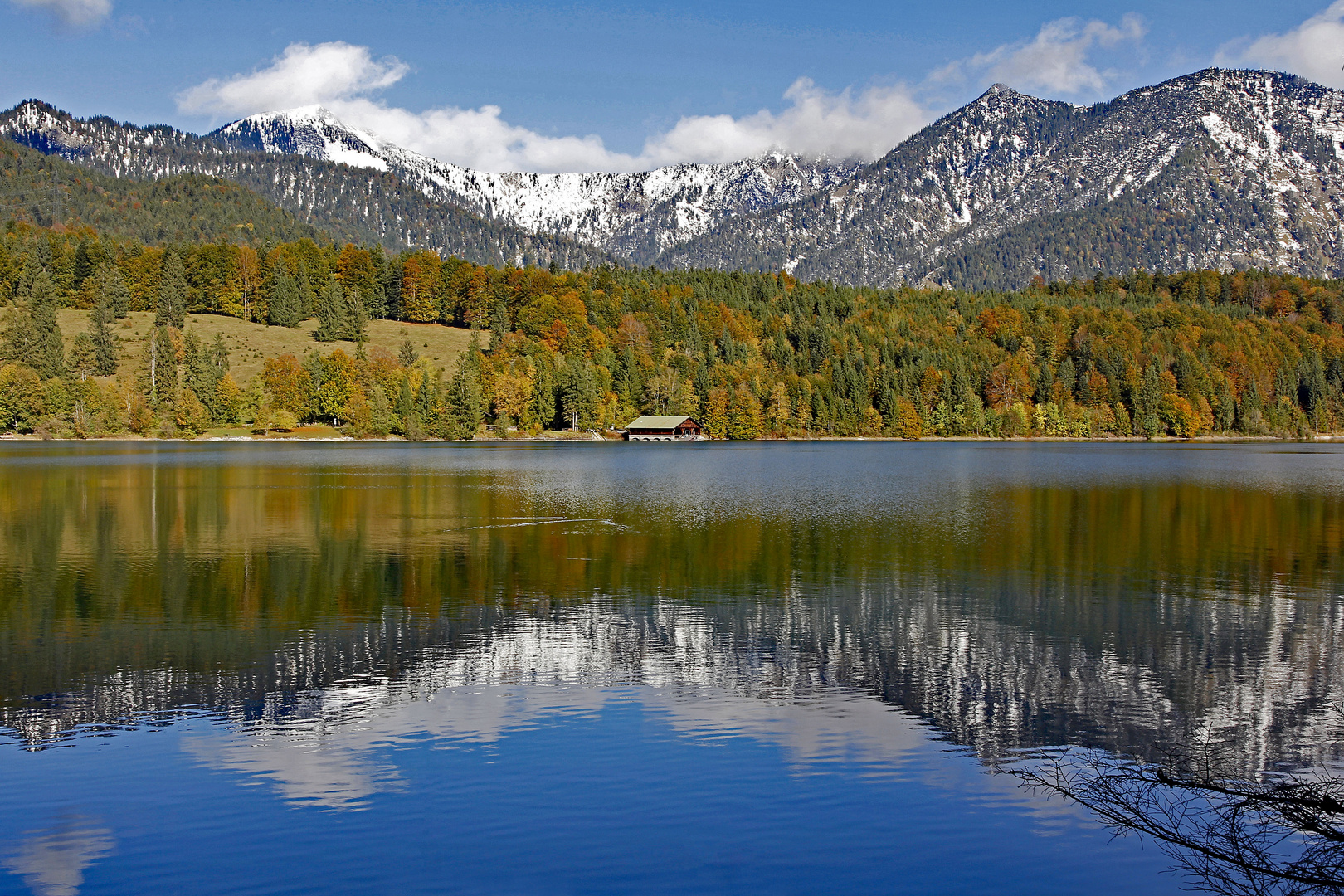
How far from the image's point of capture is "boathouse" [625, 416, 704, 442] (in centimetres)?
17175

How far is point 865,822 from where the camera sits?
12508 mm

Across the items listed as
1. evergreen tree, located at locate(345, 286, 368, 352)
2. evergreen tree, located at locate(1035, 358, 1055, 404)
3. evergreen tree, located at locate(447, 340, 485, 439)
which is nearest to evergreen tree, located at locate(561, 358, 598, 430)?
evergreen tree, located at locate(447, 340, 485, 439)

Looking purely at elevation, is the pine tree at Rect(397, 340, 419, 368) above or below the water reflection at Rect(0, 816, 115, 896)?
above

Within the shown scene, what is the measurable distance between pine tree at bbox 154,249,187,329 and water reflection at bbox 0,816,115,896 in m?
183

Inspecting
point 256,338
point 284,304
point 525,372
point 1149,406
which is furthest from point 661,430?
point 1149,406

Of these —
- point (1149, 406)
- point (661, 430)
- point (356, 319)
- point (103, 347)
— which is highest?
point (356, 319)

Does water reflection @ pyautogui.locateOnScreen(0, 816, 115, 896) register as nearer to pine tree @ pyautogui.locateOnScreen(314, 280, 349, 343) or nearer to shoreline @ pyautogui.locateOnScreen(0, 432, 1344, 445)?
shoreline @ pyautogui.locateOnScreen(0, 432, 1344, 445)

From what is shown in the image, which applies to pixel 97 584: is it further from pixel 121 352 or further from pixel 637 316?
pixel 637 316

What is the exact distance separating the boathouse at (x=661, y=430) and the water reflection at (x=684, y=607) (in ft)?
376

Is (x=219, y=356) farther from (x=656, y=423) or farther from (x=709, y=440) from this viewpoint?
(x=709, y=440)

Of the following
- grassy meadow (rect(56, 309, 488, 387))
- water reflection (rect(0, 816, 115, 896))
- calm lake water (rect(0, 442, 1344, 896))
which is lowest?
water reflection (rect(0, 816, 115, 896))

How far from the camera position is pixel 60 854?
11.5 m

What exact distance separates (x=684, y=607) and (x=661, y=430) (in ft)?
482

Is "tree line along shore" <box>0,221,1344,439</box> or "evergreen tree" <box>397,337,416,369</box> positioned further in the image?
"evergreen tree" <box>397,337,416,369</box>
